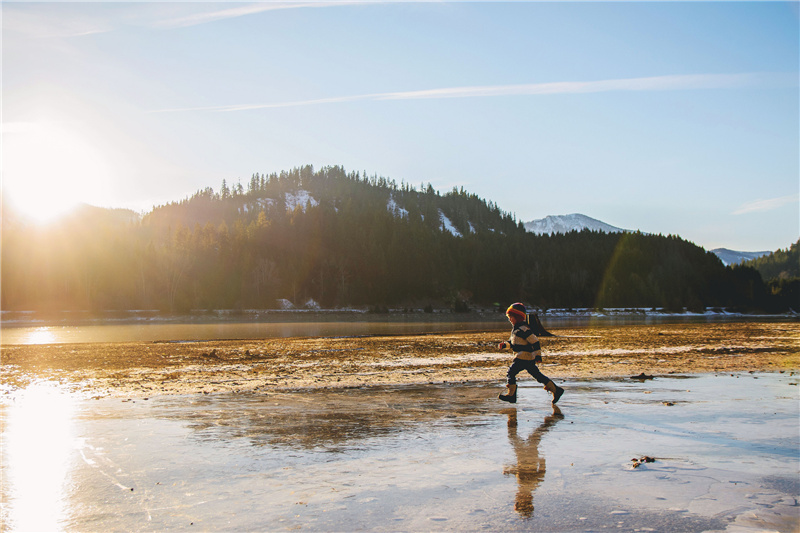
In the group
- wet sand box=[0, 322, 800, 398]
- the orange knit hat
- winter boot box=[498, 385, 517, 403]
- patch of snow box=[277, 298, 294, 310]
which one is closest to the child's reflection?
winter boot box=[498, 385, 517, 403]

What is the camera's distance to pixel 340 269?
160250 mm

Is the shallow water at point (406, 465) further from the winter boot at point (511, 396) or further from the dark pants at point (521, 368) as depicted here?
the dark pants at point (521, 368)

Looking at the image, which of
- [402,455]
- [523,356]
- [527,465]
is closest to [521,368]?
[523,356]

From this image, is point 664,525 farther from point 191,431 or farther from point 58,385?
point 58,385

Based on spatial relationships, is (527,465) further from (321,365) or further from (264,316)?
(264,316)

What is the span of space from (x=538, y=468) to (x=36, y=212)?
17324 cm

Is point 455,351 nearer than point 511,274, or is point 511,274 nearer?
point 455,351

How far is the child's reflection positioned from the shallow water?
3cm

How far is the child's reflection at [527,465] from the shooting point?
6.13 m

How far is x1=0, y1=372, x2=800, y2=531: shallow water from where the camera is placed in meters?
5.79

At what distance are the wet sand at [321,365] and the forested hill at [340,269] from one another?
351 ft

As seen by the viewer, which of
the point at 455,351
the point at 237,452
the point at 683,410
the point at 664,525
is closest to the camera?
the point at 664,525

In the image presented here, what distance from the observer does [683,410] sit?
445 inches

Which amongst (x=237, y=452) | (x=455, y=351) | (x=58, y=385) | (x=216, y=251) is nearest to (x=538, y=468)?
(x=237, y=452)
